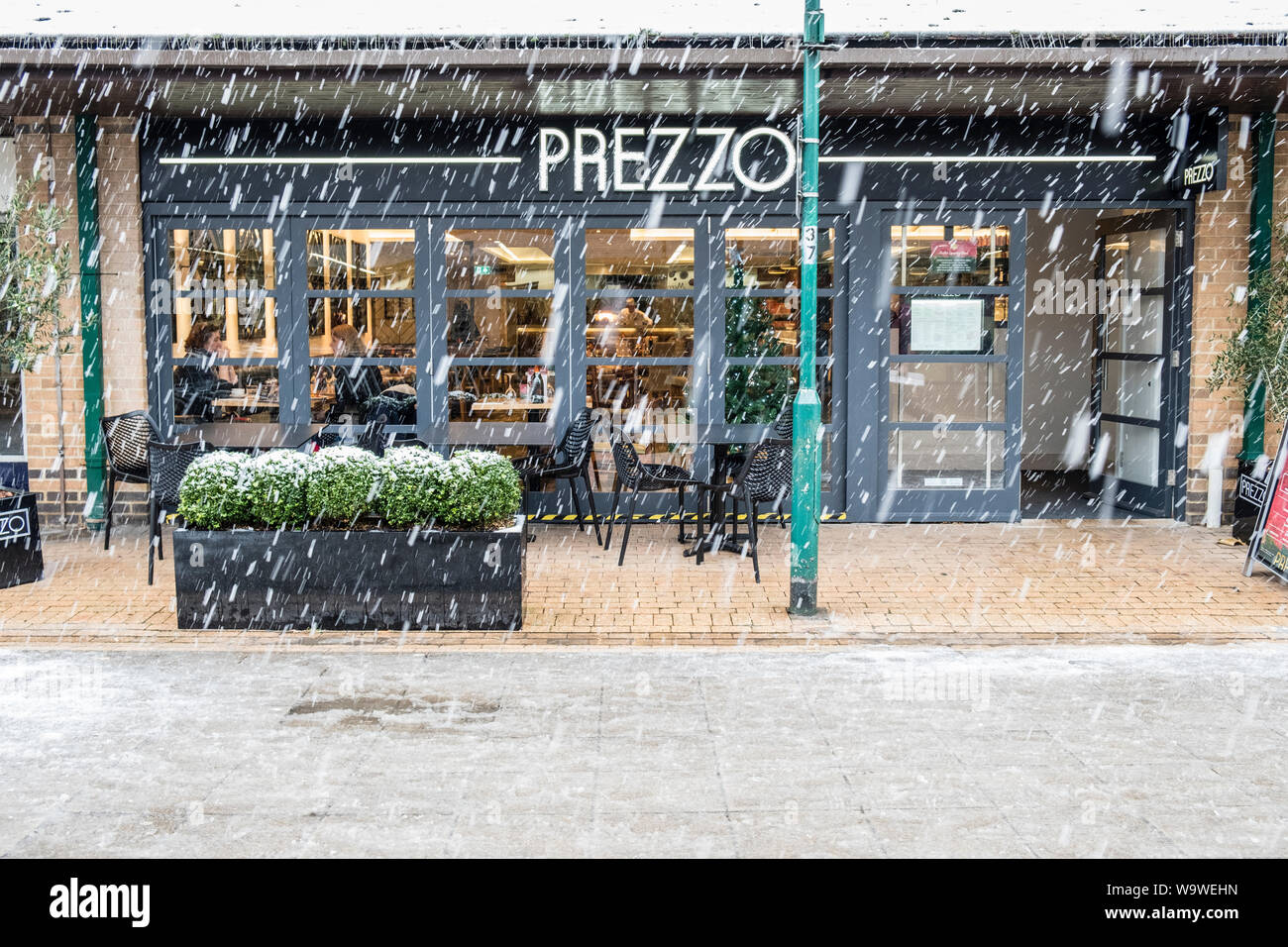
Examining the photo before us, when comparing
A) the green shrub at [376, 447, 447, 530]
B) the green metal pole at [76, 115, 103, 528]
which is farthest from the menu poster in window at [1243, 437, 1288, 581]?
the green metal pole at [76, 115, 103, 528]

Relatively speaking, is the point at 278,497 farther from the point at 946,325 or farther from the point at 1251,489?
the point at 1251,489

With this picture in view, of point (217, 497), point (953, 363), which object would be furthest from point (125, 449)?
point (953, 363)

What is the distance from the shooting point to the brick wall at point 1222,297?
10844 millimetres

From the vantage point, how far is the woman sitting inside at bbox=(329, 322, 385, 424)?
37.0ft

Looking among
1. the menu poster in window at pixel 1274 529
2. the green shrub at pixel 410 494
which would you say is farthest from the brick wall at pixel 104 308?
the menu poster in window at pixel 1274 529

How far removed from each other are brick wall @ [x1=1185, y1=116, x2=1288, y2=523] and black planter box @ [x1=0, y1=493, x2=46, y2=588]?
9061 mm

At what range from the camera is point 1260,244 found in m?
10.8

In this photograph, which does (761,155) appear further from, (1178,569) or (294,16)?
(1178,569)

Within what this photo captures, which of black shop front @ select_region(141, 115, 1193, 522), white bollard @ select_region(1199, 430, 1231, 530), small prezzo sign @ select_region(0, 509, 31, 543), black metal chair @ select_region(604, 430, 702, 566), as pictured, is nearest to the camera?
small prezzo sign @ select_region(0, 509, 31, 543)

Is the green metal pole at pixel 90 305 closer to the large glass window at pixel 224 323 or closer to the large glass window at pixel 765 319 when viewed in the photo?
the large glass window at pixel 224 323

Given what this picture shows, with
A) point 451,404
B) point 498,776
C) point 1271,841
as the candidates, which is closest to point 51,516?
point 451,404

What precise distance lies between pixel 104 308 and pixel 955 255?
7208 mm

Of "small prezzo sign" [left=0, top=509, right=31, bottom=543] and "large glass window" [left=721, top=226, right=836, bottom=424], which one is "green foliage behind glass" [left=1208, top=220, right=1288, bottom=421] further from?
"small prezzo sign" [left=0, top=509, right=31, bottom=543]

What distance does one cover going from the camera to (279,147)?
36.2 ft
